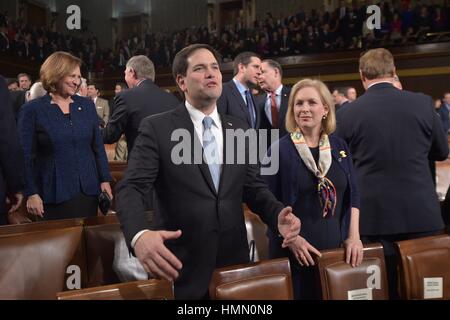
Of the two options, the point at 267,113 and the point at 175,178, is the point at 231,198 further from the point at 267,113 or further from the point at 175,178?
the point at 267,113

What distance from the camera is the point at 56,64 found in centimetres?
235

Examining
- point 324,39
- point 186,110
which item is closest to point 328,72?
point 324,39

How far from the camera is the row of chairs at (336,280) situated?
4.45ft

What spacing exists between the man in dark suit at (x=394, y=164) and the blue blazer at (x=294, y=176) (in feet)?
1.09

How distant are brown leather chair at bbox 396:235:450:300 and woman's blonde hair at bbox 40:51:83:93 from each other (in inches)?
62.4

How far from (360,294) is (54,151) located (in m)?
1.45

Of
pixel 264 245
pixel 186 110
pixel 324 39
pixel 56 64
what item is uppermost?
pixel 324 39

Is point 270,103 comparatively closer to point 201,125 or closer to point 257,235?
point 257,235

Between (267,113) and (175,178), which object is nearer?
(175,178)

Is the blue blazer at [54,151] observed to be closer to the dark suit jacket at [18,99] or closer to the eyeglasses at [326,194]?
the eyeglasses at [326,194]

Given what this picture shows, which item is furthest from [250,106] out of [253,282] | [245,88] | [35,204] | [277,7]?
[277,7]

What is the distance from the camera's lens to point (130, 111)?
3.03 m

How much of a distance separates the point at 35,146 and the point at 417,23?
8.45m
